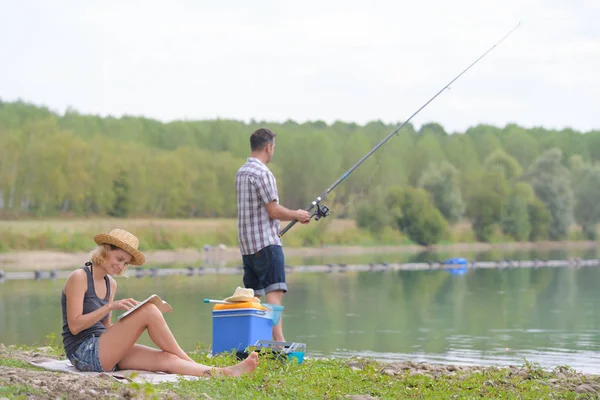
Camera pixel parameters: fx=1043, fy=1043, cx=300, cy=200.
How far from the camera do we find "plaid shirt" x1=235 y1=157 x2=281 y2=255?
7500mm

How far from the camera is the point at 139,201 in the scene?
153ft

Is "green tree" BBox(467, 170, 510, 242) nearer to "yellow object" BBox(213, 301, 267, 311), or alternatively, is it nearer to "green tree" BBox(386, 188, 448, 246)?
"green tree" BBox(386, 188, 448, 246)

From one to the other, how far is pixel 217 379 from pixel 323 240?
1568 inches

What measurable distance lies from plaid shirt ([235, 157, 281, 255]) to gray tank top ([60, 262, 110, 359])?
150 centimetres

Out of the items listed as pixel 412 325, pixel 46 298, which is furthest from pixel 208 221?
pixel 412 325

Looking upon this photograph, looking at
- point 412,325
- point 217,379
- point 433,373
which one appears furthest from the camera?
A: point 412,325

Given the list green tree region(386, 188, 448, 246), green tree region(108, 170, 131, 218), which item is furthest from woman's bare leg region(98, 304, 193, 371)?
green tree region(386, 188, 448, 246)

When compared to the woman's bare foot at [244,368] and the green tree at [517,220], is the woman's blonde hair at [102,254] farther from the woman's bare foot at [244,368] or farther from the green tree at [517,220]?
the green tree at [517,220]

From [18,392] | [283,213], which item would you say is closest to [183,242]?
[283,213]

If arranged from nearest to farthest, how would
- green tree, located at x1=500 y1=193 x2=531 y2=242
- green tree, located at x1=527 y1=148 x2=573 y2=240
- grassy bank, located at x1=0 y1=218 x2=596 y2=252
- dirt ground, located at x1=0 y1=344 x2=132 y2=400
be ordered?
dirt ground, located at x1=0 y1=344 x2=132 y2=400 < grassy bank, located at x1=0 y1=218 x2=596 y2=252 < green tree, located at x1=500 y1=193 x2=531 y2=242 < green tree, located at x1=527 y1=148 x2=573 y2=240

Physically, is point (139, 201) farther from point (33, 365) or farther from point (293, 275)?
point (33, 365)

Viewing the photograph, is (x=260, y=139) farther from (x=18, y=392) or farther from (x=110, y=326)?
(x=18, y=392)

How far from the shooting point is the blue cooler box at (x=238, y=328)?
7.17 m

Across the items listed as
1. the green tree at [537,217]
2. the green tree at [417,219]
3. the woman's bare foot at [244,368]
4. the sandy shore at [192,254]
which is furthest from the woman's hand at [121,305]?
the green tree at [537,217]
